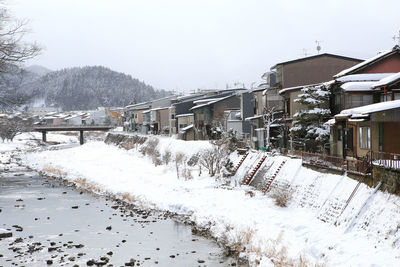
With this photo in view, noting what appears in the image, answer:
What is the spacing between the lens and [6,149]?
7262 cm

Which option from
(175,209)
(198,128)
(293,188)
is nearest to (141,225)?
(175,209)

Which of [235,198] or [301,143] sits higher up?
[301,143]

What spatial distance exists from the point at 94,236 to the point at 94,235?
0.59ft

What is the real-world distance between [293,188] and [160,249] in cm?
867

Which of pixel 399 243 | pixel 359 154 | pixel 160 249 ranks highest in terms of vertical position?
pixel 359 154

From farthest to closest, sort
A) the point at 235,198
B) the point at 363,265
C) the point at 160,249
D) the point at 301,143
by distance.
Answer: the point at 301,143
the point at 235,198
the point at 160,249
the point at 363,265

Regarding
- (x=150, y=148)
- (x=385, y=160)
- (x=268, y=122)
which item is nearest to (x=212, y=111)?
(x=150, y=148)

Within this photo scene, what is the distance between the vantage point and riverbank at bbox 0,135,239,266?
15.0 meters

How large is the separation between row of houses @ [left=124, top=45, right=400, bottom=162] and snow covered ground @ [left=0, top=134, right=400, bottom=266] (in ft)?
12.1

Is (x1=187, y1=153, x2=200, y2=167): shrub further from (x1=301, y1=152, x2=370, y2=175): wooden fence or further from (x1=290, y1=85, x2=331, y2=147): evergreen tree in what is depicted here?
(x1=301, y1=152, x2=370, y2=175): wooden fence

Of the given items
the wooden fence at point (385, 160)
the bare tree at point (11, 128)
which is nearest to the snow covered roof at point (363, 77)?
the wooden fence at point (385, 160)

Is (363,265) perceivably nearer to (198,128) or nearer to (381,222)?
(381,222)

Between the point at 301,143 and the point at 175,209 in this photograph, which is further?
the point at 301,143

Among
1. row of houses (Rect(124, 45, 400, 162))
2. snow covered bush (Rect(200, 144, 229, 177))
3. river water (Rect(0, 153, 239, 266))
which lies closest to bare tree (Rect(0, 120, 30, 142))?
row of houses (Rect(124, 45, 400, 162))
